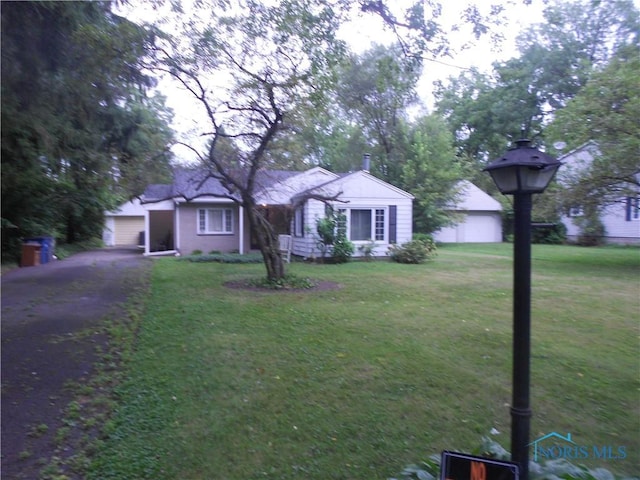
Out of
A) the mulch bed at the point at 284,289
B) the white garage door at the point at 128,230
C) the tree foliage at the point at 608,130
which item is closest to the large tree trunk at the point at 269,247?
the mulch bed at the point at 284,289

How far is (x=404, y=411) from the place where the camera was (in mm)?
4621

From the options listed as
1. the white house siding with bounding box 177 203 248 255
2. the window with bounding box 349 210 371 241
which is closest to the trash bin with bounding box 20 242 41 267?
the white house siding with bounding box 177 203 248 255

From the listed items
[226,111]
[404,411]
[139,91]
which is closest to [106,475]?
[404,411]

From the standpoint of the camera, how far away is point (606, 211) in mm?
17500

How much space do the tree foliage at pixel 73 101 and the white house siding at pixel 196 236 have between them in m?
5.78

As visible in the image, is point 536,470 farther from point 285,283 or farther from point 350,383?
point 285,283

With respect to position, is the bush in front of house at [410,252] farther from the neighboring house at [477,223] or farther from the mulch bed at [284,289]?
the neighboring house at [477,223]

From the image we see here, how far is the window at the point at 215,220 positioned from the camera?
2155 centimetres

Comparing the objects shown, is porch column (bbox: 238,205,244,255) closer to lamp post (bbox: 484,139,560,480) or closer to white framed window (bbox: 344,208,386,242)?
white framed window (bbox: 344,208,386,242)

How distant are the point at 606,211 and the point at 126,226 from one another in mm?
26997

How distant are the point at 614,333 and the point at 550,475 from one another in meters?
5.33

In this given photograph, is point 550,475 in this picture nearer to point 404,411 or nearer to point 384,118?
point 404,411

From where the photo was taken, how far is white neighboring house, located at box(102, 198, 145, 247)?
3097 centimetres

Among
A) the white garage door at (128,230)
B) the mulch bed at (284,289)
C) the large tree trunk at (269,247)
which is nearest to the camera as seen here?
the mulch bed at (284,289)
